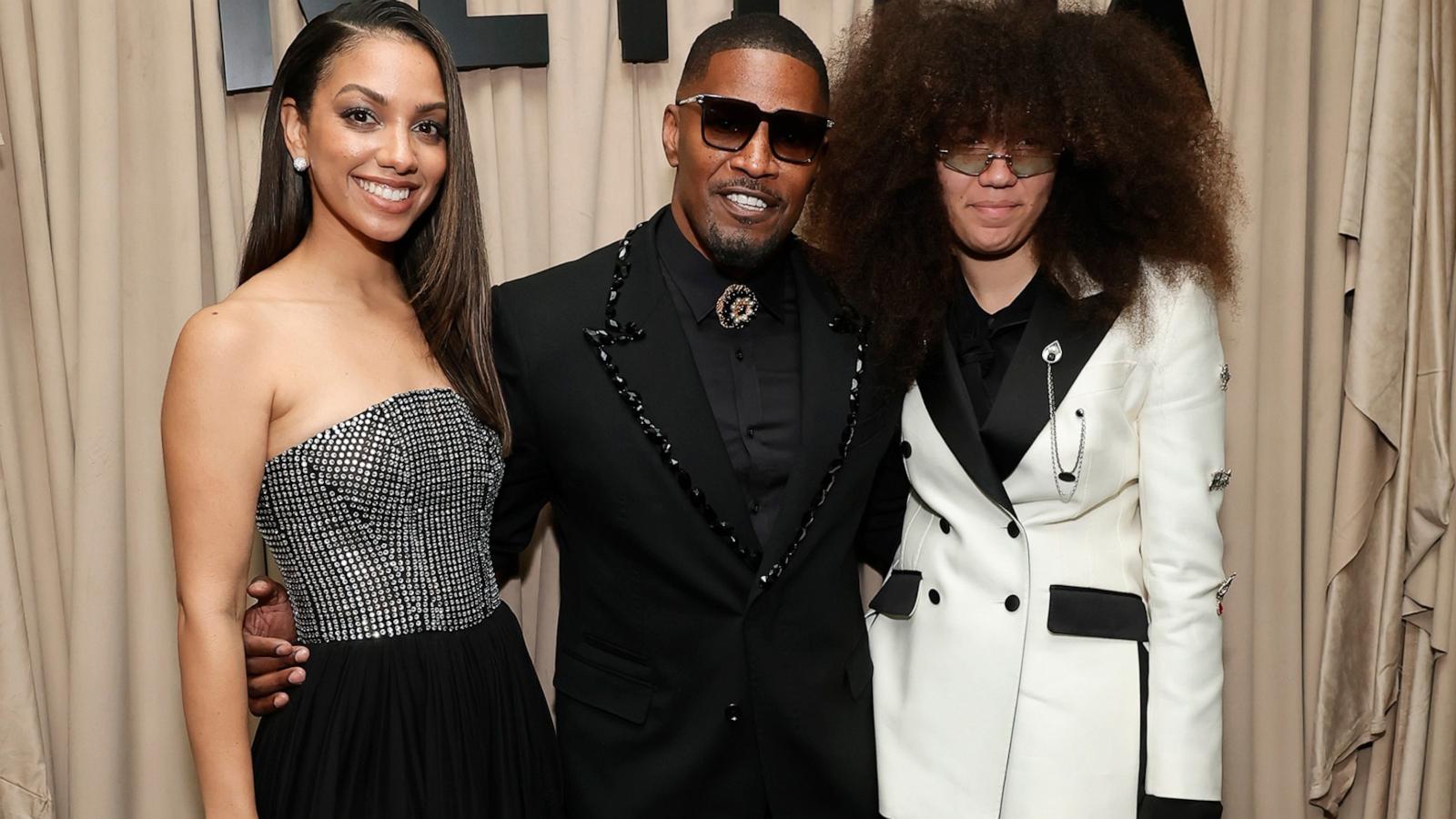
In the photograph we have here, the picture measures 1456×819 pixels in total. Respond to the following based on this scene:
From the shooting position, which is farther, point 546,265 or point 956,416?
point 546,265

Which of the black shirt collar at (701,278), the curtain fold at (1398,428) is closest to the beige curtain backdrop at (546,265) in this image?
the curtain fold at (1398,428)

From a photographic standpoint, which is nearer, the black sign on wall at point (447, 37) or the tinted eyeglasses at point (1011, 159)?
the tinted eyeglasses at point (1011, 159)

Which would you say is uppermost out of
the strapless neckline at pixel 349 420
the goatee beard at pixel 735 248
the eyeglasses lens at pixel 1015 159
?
the eyeglasses lens at pixel 1015 159

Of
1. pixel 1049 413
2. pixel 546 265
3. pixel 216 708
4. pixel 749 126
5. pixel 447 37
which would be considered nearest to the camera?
pixel 216 708

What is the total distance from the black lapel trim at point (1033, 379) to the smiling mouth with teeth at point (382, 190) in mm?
1088

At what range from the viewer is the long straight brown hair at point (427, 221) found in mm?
1956

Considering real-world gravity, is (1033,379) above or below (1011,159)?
below

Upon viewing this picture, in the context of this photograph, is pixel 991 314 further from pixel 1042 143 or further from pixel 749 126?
pixel 749 126

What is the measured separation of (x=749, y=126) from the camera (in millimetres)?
2125

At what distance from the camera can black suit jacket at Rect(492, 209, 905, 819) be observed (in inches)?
80.4

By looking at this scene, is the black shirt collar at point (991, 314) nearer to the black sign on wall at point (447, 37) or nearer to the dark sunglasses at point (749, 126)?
the dark sunglasses at point (749, 126)

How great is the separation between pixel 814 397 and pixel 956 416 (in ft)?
0.86

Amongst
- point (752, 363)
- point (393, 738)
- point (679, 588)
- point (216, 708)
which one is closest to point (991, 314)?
point (752, 363)

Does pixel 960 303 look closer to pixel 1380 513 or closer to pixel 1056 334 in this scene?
pixel 1056 334
